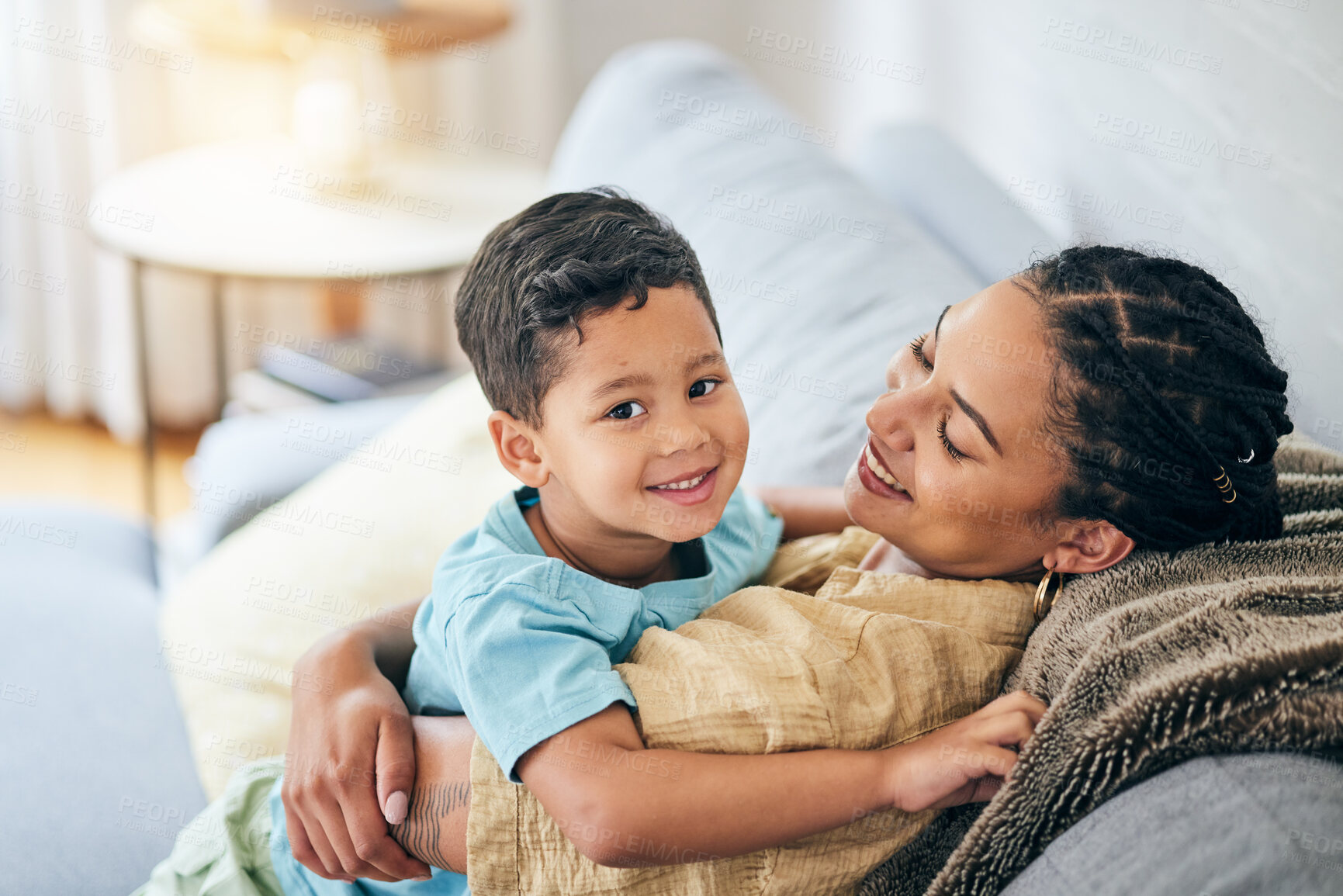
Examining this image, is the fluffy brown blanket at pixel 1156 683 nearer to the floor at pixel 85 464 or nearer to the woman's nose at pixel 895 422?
the woman's nose at pixel 895 422

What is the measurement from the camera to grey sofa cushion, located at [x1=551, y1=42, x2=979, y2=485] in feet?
4.04

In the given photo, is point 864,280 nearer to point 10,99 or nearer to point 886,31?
point 886,31

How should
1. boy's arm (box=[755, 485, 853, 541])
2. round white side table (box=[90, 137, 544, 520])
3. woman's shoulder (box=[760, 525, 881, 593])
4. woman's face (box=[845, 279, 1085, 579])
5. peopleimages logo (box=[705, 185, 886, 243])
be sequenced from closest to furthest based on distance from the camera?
woman's face (box=[845, 279, 1085, 579]) → woman's shoulder (box=[760, 525, 881, 593]) → boy's arm (box=[755, 485, 853, 541]) → peopleimages logo (box=[705, 185, 886, 243]) → round white side table (box=[90, 137, 544, 520])

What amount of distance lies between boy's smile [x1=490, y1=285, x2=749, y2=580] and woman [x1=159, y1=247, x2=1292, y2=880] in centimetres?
14

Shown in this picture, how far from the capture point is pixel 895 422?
0.90m

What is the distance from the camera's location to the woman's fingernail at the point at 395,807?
0.88 metres

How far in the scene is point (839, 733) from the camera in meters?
0.78

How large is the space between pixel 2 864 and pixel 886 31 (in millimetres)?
2136

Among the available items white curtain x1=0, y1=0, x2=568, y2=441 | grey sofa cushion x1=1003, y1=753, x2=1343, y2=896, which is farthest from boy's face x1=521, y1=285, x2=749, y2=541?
white curtain x1=0, y1=0, x2=568, y2=441

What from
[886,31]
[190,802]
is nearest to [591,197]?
[190,802]

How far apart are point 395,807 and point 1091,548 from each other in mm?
603

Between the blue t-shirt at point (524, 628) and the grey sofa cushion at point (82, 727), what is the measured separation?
0.23 meters

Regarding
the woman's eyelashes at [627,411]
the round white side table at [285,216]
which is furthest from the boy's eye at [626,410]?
the round white side table at [285,216]

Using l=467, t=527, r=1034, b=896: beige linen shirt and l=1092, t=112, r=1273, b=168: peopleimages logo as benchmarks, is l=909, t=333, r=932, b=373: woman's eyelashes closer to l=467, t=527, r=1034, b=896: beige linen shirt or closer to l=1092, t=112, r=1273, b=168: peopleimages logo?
l=467, t=527, r=1034, b=896: beige linen shirt
